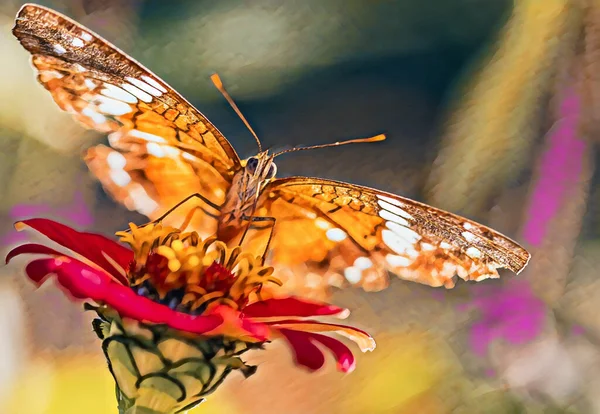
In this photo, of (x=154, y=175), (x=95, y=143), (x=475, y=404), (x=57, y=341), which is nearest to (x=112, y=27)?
(x=95, y=143)

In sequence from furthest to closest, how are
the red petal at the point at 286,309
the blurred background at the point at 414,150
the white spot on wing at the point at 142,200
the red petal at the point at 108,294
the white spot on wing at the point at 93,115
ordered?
the blurred background at the point at 414,150 → the white spot on wing at the point at 142,200 → the white spot on wing at the point at 93,115 → the red petal at the point at 286,309 → the red petal at the point at 108,294

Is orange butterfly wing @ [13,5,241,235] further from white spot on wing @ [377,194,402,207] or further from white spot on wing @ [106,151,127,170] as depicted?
white spot on wing @ [377,194,402,207]

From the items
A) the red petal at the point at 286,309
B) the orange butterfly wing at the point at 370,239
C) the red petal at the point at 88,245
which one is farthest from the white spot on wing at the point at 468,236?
the red petal at the point at 88,245

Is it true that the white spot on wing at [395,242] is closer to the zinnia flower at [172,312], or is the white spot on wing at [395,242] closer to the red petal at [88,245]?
the zinnia flower at [172,312]

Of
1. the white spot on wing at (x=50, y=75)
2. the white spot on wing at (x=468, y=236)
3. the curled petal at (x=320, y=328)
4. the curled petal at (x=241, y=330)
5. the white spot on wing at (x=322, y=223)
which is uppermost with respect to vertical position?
the white spot on wing at (x=50, y=75)

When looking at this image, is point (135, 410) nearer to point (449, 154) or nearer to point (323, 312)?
point (323, 312)

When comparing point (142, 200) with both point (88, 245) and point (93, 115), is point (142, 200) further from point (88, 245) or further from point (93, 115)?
point (88, 245)
